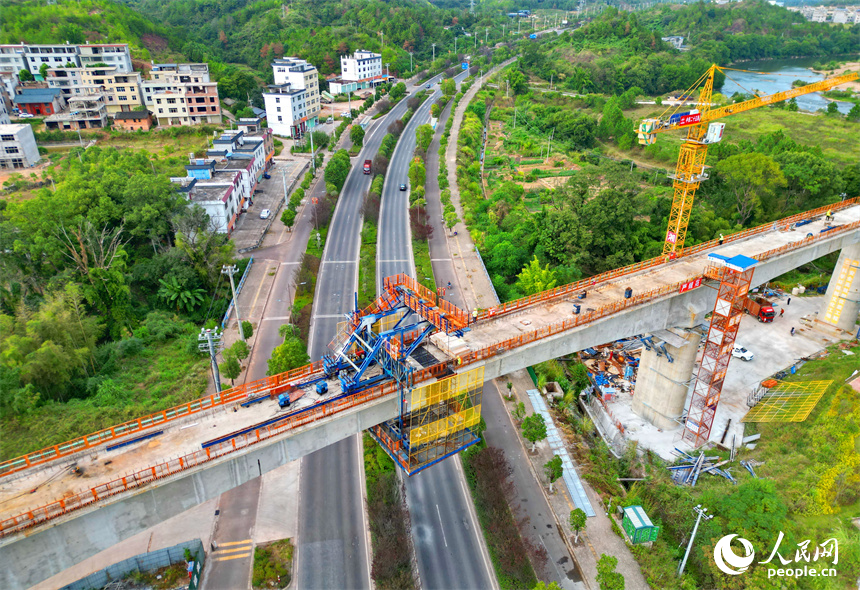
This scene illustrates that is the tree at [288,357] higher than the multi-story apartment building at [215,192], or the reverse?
the multi-story apartment building at [215,192]

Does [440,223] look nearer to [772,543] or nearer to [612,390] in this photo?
[612,390]

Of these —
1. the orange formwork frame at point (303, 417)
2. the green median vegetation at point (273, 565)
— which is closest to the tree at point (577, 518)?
the orange formwork frame at point (303, 417)

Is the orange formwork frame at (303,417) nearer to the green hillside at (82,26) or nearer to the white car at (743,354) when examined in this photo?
the white car at (743,354)

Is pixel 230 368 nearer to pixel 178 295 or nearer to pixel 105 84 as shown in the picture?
pixel 178 295

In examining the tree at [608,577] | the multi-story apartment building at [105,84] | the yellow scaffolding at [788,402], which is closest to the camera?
the tree at [608,577]

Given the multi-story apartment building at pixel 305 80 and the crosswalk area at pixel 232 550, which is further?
the multi-story apartment building at pixel 305 80

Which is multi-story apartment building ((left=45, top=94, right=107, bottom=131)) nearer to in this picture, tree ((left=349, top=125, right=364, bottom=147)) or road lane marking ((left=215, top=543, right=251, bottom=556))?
tree ((left=349, top=125, right=364, bottom=147))

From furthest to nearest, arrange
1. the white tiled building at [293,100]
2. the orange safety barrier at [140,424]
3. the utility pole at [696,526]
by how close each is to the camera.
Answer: the white tiled building at [293,100]
the utility pole at [696,526]
the orange safety barrier at [140,424]
